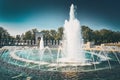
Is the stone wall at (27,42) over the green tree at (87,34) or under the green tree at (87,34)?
under

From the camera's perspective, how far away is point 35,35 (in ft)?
135

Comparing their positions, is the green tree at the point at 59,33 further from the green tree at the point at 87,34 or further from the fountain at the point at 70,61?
the fountain at the point at 70,61

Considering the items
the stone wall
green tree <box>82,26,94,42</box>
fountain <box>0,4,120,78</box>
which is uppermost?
green tree <box>82,26,94,42</box>

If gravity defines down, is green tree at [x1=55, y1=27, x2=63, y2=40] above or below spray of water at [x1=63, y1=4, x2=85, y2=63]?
above

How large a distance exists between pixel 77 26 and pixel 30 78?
7.08 metres

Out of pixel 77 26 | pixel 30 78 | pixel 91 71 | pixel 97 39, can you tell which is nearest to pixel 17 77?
pixel 30 78

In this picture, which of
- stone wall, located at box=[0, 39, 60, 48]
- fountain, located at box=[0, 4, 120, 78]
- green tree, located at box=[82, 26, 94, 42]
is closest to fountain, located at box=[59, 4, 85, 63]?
fountain, located at box=[0, 4, 120, 78]

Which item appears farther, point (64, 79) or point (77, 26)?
point (77, 26)

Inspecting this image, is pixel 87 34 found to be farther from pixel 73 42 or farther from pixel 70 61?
pixel 70 61

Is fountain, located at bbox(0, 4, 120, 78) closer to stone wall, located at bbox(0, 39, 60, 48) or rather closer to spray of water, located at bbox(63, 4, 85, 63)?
spray of water, located at bbox(63, 4, 85, 63)

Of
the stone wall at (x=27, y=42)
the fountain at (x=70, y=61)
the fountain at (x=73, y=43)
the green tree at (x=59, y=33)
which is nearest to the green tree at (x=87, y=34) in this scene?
the green tree at (x=59, y=33)

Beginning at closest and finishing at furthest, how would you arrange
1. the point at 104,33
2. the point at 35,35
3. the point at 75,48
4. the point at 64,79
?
the point at 64,79 → the point at 75,48 → the point at 104,33 → the point at 35,35

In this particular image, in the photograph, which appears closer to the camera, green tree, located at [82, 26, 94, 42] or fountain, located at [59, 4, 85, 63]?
fountain, located at [59, 4, 85, 63]

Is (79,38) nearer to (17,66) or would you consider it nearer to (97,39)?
(17,66)
